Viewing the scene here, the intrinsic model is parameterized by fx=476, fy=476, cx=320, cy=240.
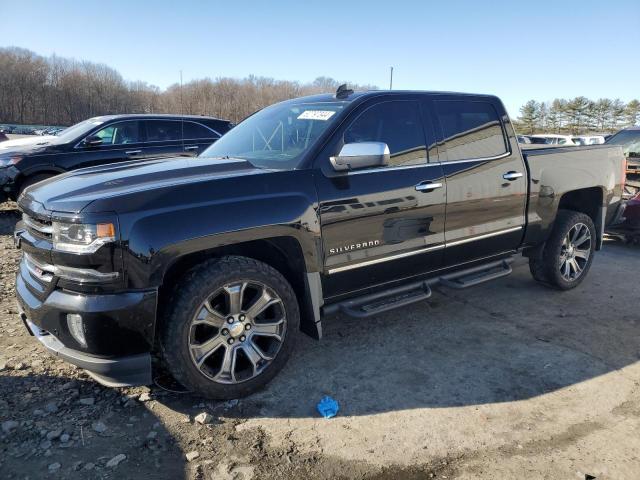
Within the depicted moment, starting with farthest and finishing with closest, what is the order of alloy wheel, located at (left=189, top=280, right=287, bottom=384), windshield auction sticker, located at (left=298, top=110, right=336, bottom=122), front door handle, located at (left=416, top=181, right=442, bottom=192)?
front door handle, located at (left=416, top=181, right=442, bottom=192) < windshield auction sticker, located at (left=298, top=110, right=336, bottom=122) < alloy wheel, located at (left=189, top=280, right=287, bottom=384)

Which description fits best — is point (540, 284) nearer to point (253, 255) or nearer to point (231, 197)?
point (253, 255)

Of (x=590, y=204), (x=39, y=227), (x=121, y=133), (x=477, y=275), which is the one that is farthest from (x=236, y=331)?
(x=121, y=133)

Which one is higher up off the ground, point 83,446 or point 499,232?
point 499,232

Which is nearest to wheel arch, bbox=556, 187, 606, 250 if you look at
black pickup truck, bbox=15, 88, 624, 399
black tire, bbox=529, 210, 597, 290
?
black tire, bbox=529, 210, 597, 290

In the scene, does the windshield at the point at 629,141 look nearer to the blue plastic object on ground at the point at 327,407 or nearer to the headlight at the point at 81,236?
the blue plastic object on ground at the point at 327,407

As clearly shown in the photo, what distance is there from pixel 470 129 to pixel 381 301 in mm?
1755

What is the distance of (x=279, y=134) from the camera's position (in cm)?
371

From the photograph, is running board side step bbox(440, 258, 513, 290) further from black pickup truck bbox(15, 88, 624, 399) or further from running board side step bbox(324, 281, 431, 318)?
running board side step bbox(324, 281, 431, 318)

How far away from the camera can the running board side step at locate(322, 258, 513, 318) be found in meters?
3.43

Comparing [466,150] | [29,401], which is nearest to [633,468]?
[466,150]

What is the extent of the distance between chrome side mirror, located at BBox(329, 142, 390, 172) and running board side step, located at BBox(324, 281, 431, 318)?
0.98 meters

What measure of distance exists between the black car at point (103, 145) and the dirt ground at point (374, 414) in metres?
4.24

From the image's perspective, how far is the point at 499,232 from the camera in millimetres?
4297

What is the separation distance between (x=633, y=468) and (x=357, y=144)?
235 centimetres
